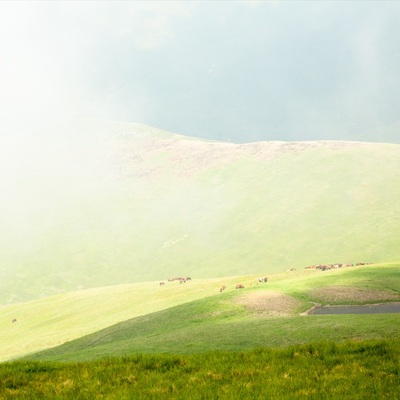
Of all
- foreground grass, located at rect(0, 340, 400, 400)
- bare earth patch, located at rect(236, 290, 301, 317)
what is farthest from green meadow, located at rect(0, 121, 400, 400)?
bare earth patch, located at rect(236, 290, 301, 317)

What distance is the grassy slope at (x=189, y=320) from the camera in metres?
24.8

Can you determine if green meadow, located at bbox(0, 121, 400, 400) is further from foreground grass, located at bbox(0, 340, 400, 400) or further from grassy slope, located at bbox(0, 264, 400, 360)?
grassy slope, located at bbox(0, 264, 400, 360)

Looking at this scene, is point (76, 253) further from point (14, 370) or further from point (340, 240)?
point (14, 370)

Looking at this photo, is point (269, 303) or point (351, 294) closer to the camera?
point (269, 303)

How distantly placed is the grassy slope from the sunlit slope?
145ft

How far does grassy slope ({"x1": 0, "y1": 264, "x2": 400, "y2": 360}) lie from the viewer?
24828 millimetres

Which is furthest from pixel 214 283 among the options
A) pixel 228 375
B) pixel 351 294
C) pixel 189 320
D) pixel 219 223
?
pixel 219 223

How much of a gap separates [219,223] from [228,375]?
136m

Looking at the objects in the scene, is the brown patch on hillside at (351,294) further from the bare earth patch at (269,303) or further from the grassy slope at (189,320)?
the bare earth patch at (269,303)

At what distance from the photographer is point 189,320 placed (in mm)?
38531

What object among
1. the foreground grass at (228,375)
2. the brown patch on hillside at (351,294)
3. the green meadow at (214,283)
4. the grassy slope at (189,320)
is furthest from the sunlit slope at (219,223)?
the foreground grass at (228,375)

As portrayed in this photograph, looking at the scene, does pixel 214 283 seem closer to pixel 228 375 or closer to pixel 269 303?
pixel 269 303

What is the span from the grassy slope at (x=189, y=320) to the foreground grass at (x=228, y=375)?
7.27 meters

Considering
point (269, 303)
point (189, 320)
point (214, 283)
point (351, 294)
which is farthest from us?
point (214, 283)
